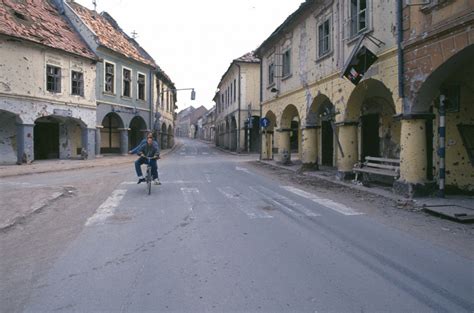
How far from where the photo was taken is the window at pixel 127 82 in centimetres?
2927

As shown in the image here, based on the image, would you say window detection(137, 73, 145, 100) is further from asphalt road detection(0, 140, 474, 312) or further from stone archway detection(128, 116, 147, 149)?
asphalt road detection(0, 140, 474, 312)

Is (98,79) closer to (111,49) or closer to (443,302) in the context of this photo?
(111,49)

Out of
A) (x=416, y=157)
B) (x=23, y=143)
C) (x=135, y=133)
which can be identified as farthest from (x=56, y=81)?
(x=416, y=157)

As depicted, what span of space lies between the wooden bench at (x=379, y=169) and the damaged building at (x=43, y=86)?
16.8m

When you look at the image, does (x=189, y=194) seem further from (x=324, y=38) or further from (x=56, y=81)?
(x=56, y=81)

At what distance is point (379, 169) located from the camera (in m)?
11.7

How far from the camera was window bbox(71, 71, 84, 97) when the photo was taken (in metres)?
23.6

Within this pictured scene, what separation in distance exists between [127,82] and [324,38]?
61.7ft

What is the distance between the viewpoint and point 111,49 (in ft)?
86.8

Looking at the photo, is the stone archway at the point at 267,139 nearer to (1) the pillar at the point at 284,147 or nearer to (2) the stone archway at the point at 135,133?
(1) the pillar at the point at 284,147

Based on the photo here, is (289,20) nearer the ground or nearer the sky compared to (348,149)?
nearer the sky

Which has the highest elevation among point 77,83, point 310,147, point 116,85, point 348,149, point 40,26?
point 40,26

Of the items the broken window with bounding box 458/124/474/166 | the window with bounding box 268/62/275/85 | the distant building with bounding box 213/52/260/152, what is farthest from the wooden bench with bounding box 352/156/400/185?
the distant building with bounding box 213/52/260/152

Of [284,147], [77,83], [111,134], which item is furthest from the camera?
[111,134]
